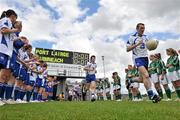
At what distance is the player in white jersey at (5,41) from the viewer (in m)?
8.08

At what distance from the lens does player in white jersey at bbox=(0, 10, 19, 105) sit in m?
8.08

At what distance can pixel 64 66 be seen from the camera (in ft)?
170

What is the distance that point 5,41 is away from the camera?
27.4ft

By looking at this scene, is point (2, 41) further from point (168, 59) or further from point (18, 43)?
point (168, 59)

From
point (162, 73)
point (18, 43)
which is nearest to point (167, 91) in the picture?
point (162, 73)

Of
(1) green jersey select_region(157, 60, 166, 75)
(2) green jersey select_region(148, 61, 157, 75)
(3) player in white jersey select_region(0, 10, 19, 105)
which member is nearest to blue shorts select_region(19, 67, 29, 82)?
(3) player in white jersey select_region(0, 10, 19, 105)

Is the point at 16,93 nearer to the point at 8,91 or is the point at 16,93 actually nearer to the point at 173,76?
the point at 8,91

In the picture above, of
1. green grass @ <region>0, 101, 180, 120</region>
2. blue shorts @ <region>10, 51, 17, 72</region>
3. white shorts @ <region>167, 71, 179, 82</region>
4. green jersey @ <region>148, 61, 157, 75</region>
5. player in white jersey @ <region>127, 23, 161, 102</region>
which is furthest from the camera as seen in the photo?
green jersey @ <region>148, 61, 157, 75</region>

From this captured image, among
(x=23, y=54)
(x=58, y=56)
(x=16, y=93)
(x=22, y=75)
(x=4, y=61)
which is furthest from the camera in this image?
(x=58, y=56)

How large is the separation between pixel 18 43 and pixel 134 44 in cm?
387

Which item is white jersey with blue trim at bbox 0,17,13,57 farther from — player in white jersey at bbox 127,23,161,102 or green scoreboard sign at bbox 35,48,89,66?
green scoreboard sign at bbox 35,48,89,66

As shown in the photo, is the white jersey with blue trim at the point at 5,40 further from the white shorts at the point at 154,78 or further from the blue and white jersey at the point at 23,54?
the white shorts at the point at 154,78

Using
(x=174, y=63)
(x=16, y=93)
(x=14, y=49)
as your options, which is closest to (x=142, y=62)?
(x=174, y=63)

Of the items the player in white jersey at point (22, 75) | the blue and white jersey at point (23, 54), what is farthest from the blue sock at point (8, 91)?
the blue and white jersey at point (23, 54)
